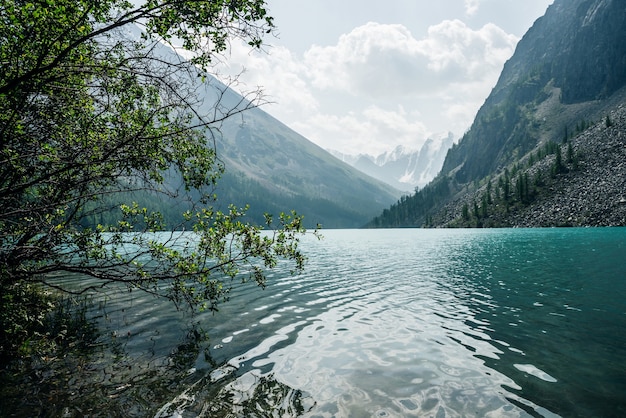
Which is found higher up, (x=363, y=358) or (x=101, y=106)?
(x=101, y=106)

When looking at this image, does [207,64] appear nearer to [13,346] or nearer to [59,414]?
[59,414]

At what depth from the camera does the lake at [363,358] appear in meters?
9.65

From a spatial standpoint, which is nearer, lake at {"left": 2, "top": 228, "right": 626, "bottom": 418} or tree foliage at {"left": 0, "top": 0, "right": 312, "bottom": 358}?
tree foliage at {"left": 0, "top": 0, "right": 312, "bottom": 358}

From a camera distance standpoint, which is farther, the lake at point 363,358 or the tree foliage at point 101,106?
the lake at point 363,358

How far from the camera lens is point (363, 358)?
13125 mm

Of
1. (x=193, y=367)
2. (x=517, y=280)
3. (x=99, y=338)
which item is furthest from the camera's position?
(x=517, y=280)

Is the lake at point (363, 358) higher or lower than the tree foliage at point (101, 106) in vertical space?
lower

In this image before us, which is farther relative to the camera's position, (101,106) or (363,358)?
(363,358)

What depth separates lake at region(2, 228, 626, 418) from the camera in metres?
9.65

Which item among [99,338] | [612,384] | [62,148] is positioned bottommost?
[99,338]

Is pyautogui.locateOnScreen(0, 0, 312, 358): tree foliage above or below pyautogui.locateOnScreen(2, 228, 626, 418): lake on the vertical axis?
above

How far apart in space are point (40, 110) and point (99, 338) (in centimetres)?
1229

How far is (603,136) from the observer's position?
174 meters

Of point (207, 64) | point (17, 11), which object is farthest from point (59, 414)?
point (207, 64)
